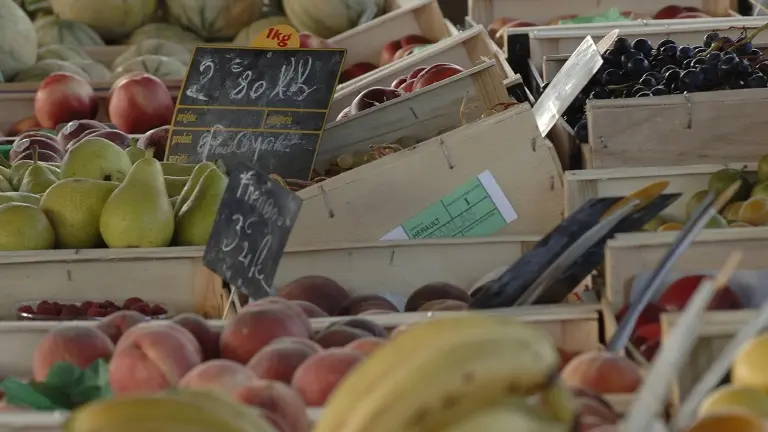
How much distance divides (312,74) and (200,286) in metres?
0.76

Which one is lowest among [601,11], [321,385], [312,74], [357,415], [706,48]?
[601,11]

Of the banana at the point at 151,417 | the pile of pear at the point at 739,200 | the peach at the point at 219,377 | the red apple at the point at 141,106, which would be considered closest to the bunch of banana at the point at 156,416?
the banana at the point at 151,417

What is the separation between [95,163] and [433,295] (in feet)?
3.25

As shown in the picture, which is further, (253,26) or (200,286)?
(253,26)

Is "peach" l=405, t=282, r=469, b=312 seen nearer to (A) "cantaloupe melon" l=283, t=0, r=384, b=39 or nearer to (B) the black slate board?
(B) the black slate board

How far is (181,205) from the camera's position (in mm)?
2438

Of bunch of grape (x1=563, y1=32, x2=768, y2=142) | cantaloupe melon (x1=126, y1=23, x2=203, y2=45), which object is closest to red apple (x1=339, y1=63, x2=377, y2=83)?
cantaloupe melon (x1=126, y1=23, x2=203, y2=45)

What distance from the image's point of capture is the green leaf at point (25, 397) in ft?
4.32

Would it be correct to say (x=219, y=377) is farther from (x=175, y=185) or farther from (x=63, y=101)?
(x=63, y=101)

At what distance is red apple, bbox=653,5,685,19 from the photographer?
464 centimetres

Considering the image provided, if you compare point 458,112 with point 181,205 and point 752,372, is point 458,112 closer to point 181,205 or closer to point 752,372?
point 181,205

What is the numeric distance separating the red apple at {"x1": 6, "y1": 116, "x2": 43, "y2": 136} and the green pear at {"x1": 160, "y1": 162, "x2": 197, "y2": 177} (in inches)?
61.9

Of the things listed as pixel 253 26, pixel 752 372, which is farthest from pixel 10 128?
pixel 752 372

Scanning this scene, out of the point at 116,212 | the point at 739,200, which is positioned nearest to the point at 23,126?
the point at 116,212
